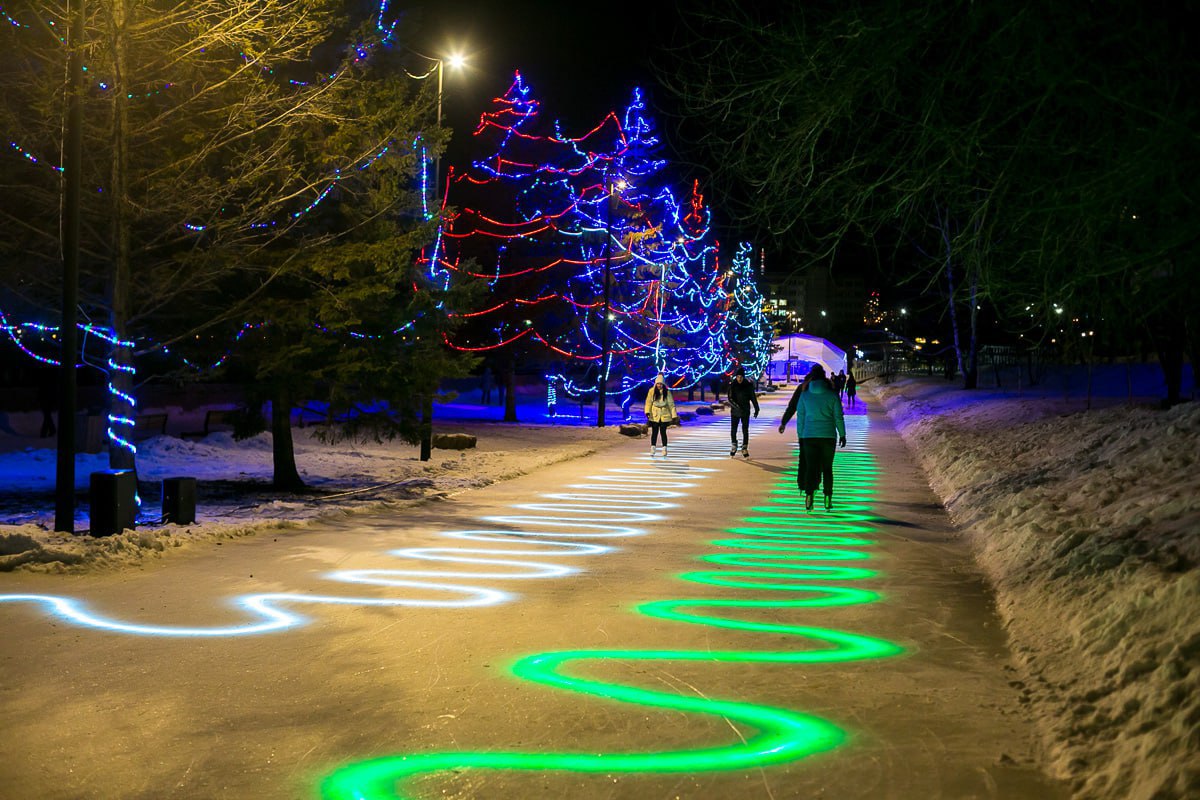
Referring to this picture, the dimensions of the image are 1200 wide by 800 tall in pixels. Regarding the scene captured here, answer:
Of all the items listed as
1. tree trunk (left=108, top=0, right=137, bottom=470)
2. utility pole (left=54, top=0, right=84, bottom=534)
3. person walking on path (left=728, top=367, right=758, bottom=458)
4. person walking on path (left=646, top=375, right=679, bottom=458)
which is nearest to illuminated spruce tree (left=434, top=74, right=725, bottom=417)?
person walking on path (left=646, top=375, right=679, bottom=458)

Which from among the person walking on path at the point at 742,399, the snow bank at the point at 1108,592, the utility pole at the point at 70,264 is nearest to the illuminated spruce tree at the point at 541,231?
the person walking on path at the point at 742,399

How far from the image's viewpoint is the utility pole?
10523 mm

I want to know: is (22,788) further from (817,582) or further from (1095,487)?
(1095,487)

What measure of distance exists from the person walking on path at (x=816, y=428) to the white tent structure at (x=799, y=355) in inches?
3897

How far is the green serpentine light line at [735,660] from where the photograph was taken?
4594 millimetres

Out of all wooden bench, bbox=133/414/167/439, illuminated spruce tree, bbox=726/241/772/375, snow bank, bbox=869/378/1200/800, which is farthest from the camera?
illuminated spruce tree, bbox=726/241/772/375

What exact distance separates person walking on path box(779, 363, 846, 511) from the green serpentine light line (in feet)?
6.08

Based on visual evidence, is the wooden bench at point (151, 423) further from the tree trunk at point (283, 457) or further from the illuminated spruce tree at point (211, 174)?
the illuminated spruce tree at point (211, 174)

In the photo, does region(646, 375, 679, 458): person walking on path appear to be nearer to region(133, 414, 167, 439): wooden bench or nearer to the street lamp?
the street lamp

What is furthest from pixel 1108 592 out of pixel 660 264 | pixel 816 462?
pixel 660 264

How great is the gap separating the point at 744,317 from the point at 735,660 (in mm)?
64160

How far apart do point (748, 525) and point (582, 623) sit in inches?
216

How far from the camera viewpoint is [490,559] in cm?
1007

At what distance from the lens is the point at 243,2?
11.7m
